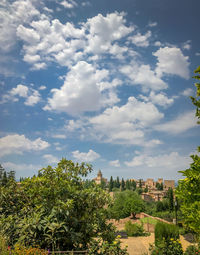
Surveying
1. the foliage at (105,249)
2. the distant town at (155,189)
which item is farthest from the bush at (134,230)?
the distant town at (155,189)

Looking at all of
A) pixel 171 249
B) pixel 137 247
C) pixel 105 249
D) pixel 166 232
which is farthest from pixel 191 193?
pixel 137 247

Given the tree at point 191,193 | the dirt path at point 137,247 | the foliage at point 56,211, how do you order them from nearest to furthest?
the tree at point 191,193
the foliage at point 56,211
the dirt path at point 137,247

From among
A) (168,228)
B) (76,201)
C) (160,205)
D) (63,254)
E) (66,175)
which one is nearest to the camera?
(63,254)

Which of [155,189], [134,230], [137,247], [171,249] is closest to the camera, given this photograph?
[171,249]

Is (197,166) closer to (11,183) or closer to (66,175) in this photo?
(66,175)

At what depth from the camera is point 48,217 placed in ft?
17.5

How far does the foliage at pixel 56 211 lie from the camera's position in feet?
17.6

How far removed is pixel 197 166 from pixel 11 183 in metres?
6.20

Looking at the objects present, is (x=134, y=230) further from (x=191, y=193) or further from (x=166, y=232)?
(x=191, y=193)

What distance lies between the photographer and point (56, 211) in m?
5.49

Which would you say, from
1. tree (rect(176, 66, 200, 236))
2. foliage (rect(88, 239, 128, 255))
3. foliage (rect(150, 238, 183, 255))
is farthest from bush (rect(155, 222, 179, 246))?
tree (rect(176, 66, 200, 236))

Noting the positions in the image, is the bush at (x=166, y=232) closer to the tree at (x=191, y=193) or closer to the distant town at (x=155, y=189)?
the tree at (x=191, y=193)

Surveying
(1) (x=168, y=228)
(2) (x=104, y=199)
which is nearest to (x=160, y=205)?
(1) (x=168, y=228)

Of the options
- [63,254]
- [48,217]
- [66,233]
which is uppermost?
[48,217]
